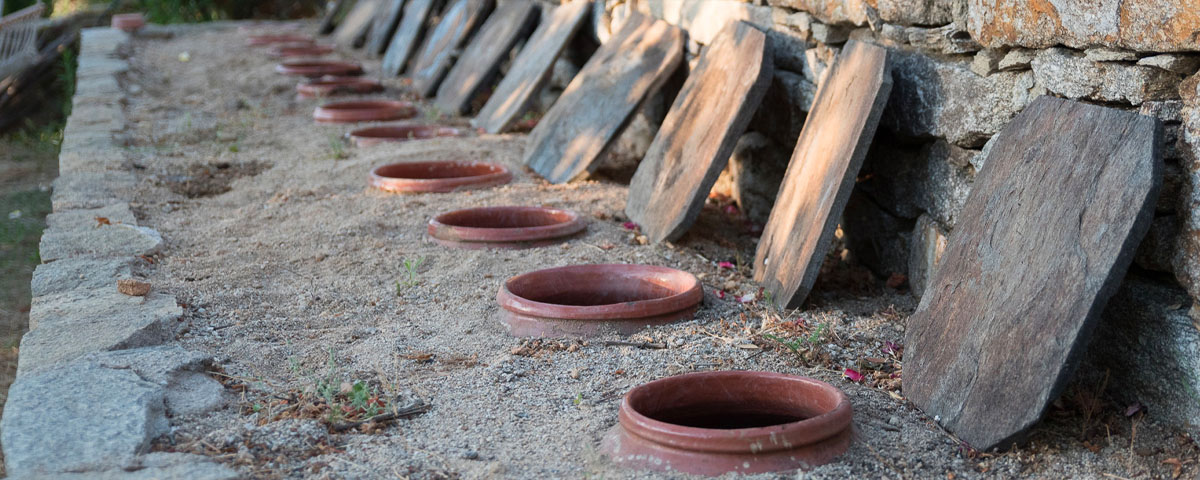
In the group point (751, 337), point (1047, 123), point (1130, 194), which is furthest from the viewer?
point (751, 337)

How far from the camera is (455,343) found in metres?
2.74

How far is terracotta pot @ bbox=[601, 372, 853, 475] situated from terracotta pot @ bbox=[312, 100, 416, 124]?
4.06 meters

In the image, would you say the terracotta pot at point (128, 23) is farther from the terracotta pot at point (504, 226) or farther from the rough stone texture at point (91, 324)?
the rough stone texture at point (91, 324)

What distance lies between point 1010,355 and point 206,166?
393cm

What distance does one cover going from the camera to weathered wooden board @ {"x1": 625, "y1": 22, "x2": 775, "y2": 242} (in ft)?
11.2

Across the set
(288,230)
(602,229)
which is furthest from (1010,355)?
(288,230)

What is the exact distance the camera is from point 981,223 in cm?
232

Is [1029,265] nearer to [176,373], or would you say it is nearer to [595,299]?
[595,299]

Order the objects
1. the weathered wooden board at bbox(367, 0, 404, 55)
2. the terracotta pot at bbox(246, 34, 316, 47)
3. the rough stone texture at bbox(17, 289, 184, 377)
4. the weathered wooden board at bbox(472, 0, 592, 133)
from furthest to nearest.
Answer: the terracotta pot at bbox(246, 34, 316, 47)
the weathered wooden board at bbox(367, 0, 404, 55)
the weathered wooden board at bbox(472, 0, 592, 133)
the rough stone texture at bbox(17, 289, 184, 377)

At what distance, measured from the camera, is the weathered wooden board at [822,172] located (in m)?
2.79

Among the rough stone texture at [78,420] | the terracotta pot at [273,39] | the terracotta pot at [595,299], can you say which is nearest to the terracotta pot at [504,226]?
the terracotta pot at [595,299]

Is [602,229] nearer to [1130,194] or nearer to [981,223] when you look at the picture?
[981,223]

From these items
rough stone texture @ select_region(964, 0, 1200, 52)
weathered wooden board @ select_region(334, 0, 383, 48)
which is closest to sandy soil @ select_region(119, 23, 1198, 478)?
rough stone texture @ select_region(964, 0, 1200, 52)

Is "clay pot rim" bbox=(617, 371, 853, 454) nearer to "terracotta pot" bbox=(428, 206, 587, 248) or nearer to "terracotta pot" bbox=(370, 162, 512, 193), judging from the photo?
"terracotta pot" bbox=(428, 206, 587, 248)
